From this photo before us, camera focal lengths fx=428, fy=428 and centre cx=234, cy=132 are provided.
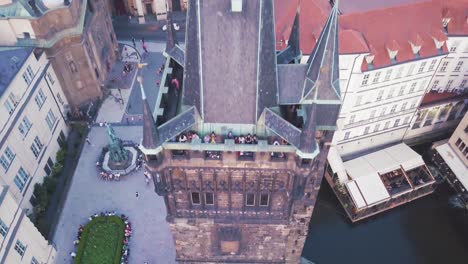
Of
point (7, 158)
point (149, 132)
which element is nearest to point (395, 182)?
point (149, 132)

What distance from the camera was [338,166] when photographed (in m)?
65.8

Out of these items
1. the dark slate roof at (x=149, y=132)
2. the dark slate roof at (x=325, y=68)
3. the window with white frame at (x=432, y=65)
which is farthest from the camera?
the window with white frame at (x=432, y=65)

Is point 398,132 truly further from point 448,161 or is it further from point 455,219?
point 455,219

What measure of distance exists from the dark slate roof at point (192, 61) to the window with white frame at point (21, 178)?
38758 mm

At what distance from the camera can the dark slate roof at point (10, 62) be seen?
183 ft

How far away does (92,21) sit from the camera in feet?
239

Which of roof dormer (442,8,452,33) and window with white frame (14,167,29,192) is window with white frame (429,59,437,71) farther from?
window with white frame (14,167,29,192)

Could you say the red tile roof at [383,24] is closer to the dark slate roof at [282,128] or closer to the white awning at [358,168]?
the white awning at [358,168]

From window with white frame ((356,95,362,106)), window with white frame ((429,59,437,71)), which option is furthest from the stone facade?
window with white frame ((429,59,437,71))

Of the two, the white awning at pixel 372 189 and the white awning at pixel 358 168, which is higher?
the white awning at pixel 358 168

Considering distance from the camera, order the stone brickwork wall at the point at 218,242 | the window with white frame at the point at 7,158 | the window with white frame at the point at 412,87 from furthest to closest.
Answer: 1. the window with white frame at the point at 412,87
2. the window with white frame at the point at 7,158
3. the stone brickwork wall at the point at 218,242

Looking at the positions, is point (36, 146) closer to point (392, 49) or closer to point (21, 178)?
point (21, 178)

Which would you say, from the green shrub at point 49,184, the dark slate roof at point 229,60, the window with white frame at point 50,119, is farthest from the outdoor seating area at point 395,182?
the window with white frame at point 50,119

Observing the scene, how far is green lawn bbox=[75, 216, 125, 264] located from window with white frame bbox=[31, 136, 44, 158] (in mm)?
13289
